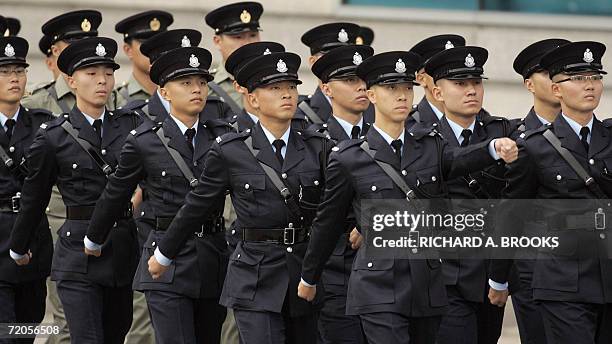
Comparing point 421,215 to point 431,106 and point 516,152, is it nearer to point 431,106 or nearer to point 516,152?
point 516,152

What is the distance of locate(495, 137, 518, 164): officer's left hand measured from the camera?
31.6 ft

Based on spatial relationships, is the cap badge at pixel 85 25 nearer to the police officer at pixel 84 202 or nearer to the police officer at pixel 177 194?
the police officer at pixel 84 202

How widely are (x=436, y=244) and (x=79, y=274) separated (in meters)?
2.50

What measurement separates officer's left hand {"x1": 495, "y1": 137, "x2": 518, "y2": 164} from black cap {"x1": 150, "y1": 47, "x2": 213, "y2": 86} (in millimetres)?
2277

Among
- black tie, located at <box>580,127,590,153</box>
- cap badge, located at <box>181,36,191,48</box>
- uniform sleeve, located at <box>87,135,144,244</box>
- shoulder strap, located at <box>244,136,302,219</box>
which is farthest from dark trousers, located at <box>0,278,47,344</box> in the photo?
black tie, located at <box>580,127,590,153</box>

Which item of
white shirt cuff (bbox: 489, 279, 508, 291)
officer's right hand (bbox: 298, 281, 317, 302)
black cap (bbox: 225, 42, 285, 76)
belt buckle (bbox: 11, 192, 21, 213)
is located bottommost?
officer's right hand (bbox: 298, 281, 317, 302)

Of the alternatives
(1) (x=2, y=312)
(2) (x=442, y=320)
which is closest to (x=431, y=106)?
(2) (x=442, y=320)

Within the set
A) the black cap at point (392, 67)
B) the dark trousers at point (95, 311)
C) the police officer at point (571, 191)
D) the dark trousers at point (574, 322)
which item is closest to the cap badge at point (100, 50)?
the dark trousers at point (95, 311)

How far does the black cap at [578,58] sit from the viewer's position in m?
10.5

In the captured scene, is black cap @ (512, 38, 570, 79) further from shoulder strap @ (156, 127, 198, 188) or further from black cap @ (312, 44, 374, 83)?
shoulder strap @ (156, 127, 198, 188)

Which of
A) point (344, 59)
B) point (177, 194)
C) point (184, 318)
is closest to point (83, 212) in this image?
point (177, 194)

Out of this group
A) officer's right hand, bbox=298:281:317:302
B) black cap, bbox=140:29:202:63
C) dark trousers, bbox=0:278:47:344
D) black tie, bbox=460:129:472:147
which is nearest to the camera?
officer's right hand, bbox=298:281:317:302

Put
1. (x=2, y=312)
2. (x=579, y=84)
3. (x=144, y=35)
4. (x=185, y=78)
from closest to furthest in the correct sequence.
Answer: (x=579, y=84), (x=185, y=78), (x=2, y=312), (x=144, y=35)

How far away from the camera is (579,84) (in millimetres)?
10445
